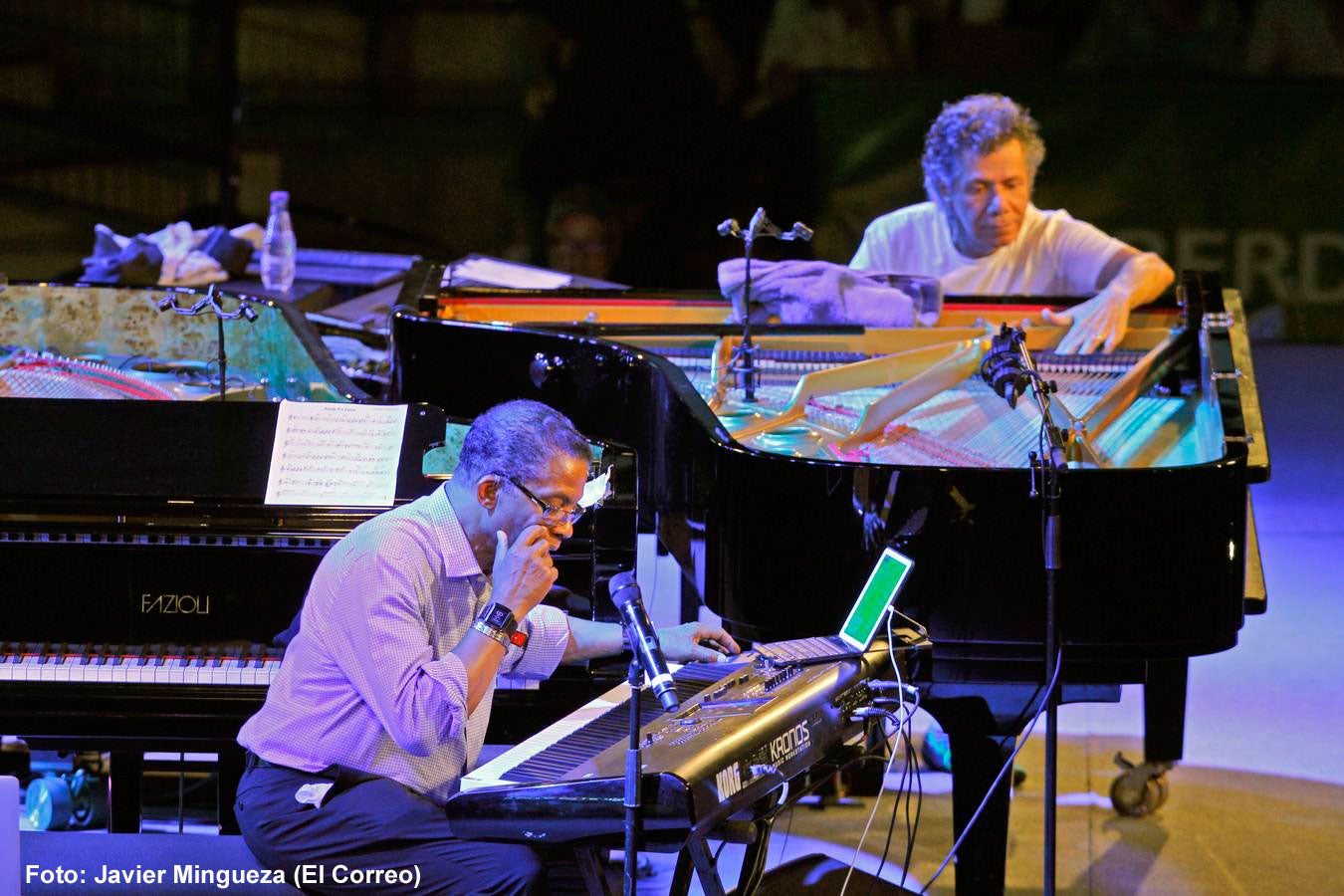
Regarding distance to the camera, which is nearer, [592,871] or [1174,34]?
[592,871]

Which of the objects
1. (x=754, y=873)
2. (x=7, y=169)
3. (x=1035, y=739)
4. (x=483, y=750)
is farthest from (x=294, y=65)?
(x=754, y=873)

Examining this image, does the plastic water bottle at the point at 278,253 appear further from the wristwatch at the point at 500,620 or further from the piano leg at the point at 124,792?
the wristwatch at the point at 500,620

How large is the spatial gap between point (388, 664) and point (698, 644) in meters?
0.65

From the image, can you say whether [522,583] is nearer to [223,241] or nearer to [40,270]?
[223,241]

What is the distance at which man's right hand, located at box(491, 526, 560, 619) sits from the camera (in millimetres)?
2928

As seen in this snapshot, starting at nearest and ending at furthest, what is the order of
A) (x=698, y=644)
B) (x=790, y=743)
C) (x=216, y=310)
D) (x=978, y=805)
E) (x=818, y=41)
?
(x=790, y=743)
(x=698, y=644)
(x=978, y=805)
(x=216, y=310)
(x=818, y=41)

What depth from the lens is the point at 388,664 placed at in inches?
114

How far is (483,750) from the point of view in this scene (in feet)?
12.0

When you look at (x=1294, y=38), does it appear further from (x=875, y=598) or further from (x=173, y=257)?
(x=875, y=598)

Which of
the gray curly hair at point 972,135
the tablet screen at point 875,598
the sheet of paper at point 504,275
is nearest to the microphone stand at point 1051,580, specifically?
the tablet screen at point 875,598

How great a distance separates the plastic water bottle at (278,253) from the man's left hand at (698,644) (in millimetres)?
3550

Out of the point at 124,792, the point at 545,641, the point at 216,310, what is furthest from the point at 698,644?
the point at 216,310

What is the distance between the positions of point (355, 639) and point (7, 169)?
637 cm

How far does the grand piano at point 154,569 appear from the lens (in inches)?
140
